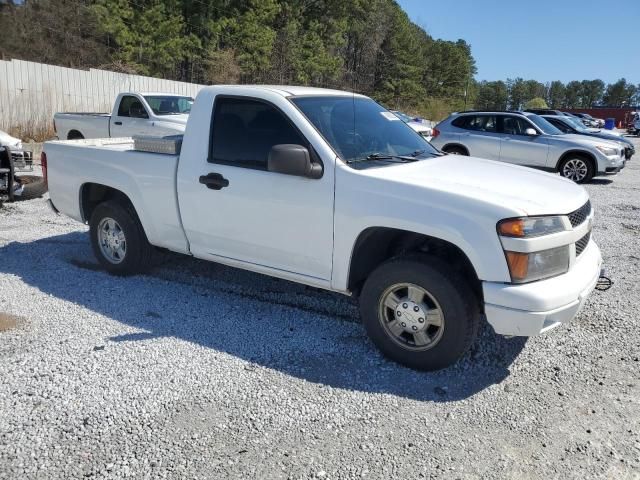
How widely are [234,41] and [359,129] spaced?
39.1 m

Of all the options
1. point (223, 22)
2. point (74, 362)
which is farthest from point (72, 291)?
point (223, 22)

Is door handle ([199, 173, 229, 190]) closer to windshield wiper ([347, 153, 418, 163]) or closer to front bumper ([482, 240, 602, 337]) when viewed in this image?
windshield wiper ([347, 153, 418, 163])

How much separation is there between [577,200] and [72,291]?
438 centimetres

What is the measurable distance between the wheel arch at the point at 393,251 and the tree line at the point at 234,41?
84.0ft

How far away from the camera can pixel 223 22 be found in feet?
126

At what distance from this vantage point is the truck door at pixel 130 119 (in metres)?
12.4

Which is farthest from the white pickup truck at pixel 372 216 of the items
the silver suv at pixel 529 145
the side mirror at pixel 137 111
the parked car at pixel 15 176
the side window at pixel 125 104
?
the silver suv at pixel 529 145

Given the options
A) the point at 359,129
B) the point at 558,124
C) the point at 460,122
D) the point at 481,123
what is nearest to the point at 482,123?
the point at 481,123

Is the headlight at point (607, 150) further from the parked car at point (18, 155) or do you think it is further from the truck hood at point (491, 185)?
the parked car at point (18, 155)

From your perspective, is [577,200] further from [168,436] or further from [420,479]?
[168,436]

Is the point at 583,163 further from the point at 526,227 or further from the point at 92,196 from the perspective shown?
the point at 92,196

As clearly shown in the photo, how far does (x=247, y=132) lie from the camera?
437cm

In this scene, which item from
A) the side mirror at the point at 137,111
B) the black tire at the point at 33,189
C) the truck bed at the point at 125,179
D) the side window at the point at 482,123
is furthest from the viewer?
the side window at the point at 482,123

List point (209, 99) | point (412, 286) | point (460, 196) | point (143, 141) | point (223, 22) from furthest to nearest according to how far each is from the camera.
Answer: point (223, 22) → point (143, 141) → point (209, 99) → point (412, 286) → point (460, 196)
